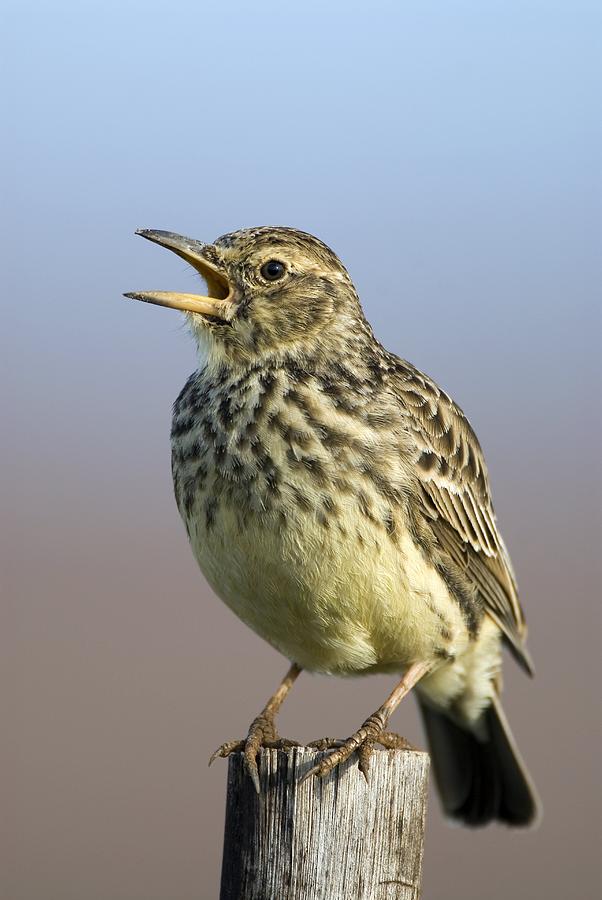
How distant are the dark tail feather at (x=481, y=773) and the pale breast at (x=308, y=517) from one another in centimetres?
147

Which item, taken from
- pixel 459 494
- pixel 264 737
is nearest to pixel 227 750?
pixel 264 737

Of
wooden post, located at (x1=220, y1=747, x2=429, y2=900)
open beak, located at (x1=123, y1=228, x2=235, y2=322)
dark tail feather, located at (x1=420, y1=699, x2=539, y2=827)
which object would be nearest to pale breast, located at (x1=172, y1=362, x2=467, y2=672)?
open beak, located at (x1=123, y1=228, x2=235, y2=322)

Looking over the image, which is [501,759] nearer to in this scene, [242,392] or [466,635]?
[466,635]

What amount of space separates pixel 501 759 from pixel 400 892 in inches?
103

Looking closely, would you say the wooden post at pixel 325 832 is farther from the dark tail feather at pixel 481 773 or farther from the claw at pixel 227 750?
the dark tail feather at pixel 481 773

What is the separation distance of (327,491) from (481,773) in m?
2.66

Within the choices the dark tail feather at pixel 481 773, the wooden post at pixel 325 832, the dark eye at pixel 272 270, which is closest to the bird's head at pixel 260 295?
the dark eye at pixel 272 270

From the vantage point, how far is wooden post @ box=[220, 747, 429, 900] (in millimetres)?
4062

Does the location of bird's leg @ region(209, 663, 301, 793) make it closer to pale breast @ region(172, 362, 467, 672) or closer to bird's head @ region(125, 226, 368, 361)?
pale breast @ region(172, 362, 467, 672)

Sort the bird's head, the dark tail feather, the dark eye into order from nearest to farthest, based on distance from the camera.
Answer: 1. the bird's head
2. the dark eye
3. the dark tail feather

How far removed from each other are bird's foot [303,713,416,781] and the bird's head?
1.77 meters

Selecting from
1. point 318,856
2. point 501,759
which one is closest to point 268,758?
point 318,856

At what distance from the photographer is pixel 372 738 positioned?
4777 mm

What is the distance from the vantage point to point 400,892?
4.18 m
